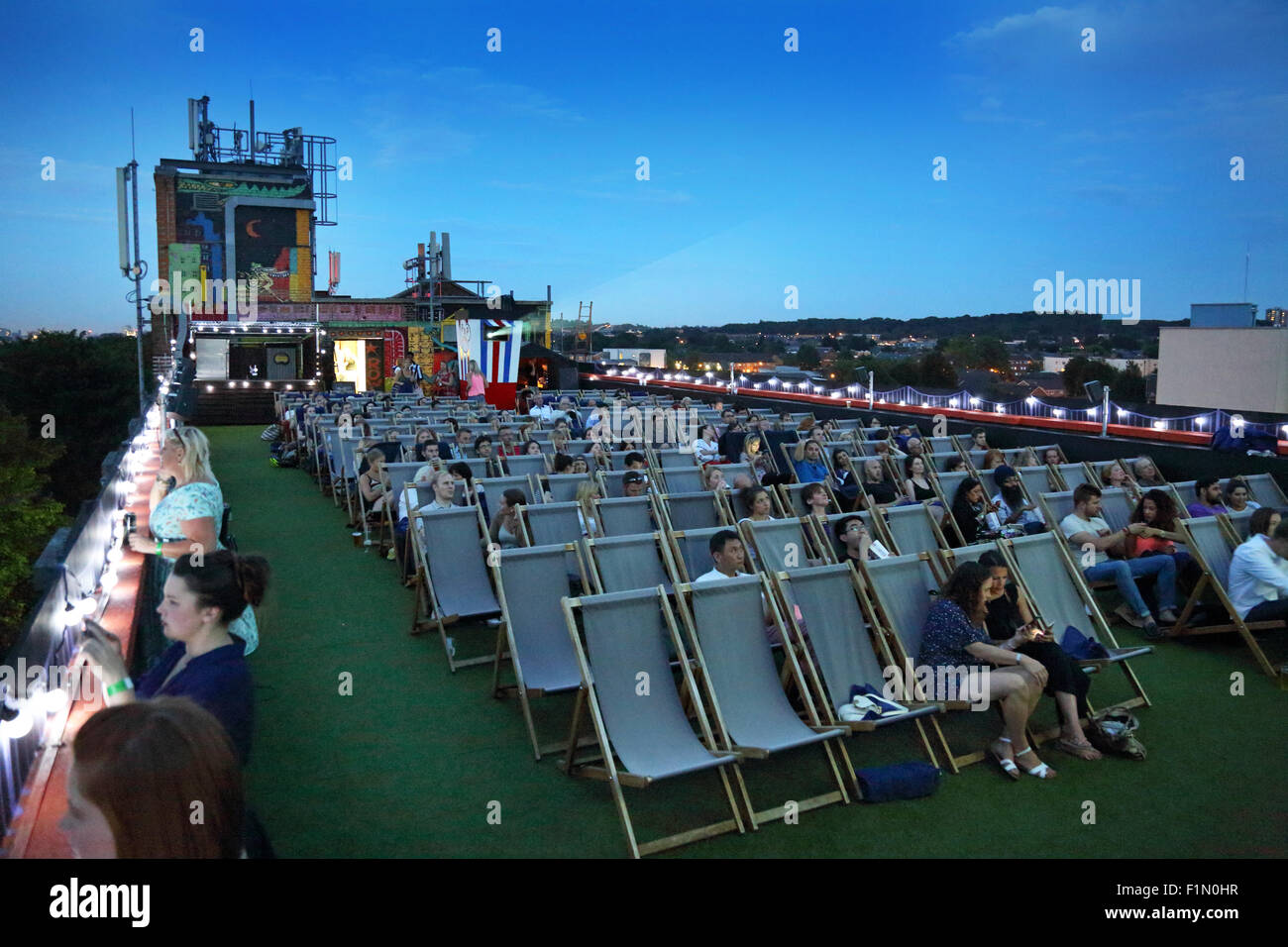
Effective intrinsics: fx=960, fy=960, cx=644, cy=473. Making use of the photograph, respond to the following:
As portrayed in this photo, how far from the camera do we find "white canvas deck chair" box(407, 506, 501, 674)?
18.2 feet

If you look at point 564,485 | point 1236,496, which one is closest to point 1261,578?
point 1236,496

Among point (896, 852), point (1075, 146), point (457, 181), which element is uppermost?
point (457, 181)

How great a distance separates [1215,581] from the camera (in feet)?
18.3

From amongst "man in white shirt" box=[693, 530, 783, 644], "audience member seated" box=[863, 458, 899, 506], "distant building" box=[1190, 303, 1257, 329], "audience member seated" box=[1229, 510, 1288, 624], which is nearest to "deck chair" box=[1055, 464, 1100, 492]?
"audience member seated" box=[863, 458, 899, 506]

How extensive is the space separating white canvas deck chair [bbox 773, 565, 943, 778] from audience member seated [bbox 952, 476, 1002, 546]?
272cm

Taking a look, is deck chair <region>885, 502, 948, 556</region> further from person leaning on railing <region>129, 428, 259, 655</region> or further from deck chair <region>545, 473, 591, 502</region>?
person leaning on railing <region>129, 428, 259, 655</region>

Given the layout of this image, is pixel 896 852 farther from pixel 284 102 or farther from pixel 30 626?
pixel 284 102

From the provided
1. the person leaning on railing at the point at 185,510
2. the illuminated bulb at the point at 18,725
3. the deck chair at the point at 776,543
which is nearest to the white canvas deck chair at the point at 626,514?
the deck chair at the point at 776,543

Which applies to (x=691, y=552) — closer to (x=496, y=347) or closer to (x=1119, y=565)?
(x=1119, y=565)

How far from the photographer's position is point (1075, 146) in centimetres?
1783

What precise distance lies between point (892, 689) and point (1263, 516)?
2.91 meters

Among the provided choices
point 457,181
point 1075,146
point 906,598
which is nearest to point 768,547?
point 906,598

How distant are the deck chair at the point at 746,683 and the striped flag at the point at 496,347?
1081 centimetres

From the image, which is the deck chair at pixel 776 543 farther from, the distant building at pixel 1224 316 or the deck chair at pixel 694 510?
the distant building at pixel 1224 316
